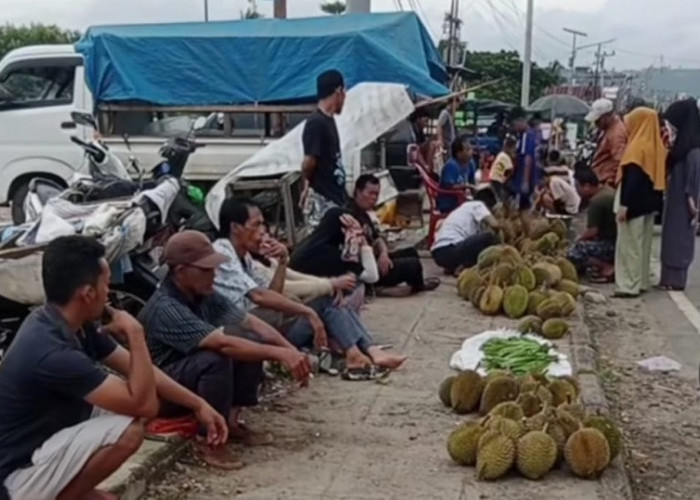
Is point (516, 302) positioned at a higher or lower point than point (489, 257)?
lower

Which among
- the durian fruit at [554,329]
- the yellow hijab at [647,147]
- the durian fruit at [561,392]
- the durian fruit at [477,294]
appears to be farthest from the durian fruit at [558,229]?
the durian fruit at [561,392]

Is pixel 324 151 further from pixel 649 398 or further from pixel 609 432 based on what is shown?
pixel 609 432

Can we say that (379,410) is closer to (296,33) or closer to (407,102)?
(407,102)

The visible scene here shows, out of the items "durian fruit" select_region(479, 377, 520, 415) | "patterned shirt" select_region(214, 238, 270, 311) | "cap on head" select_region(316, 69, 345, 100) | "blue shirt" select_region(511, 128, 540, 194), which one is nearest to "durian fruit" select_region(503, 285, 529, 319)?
"cap on head" select_region(316, 69, 345, 100)

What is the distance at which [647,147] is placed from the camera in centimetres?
999

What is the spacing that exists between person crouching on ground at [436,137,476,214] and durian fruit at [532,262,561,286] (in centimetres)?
313

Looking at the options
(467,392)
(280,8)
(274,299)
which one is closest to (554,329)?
(467,392)

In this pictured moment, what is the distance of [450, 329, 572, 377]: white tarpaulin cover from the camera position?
A: 6691 millimetres

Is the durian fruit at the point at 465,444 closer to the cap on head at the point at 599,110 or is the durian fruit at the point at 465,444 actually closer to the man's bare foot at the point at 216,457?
the man's bare foot at the point at 216,457

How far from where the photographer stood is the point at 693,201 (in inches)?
410

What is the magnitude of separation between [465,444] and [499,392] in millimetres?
692

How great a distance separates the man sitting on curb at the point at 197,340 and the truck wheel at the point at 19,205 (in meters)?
6.43

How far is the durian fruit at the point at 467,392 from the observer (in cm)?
591

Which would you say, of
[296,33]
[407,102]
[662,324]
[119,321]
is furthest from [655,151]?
[119,321]
